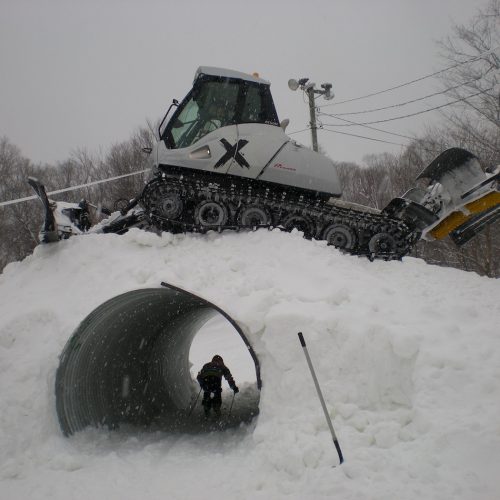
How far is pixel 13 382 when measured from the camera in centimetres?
505

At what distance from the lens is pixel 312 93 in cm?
1524

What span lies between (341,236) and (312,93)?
999 cm

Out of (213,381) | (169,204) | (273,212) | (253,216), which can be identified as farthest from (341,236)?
(213,381)

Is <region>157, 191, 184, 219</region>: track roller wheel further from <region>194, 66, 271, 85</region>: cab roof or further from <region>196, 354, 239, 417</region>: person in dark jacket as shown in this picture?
<region>196, 354, 239, 417</region>: person in dark jacket

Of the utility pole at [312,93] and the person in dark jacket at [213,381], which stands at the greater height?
the utility pole at [312,93]

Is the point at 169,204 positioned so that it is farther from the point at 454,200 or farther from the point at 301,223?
the point at 454,200

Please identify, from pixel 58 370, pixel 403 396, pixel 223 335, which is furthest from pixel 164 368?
pixel 223 335

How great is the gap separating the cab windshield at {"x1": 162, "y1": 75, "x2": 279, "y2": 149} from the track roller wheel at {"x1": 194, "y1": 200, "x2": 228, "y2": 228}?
1.34 metres

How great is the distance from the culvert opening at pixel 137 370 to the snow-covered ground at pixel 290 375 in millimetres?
220

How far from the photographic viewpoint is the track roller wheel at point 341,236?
6949 millimetres

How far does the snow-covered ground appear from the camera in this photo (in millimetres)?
3645

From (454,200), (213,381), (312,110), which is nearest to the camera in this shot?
(454,200)

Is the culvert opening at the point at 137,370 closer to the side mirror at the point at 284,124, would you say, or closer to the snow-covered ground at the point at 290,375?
the snow-covered ground at the point at 290,375

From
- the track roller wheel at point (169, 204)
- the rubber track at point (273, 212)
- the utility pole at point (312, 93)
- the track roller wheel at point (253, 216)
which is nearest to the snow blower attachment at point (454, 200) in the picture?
the rubber track at point (273, 212)
